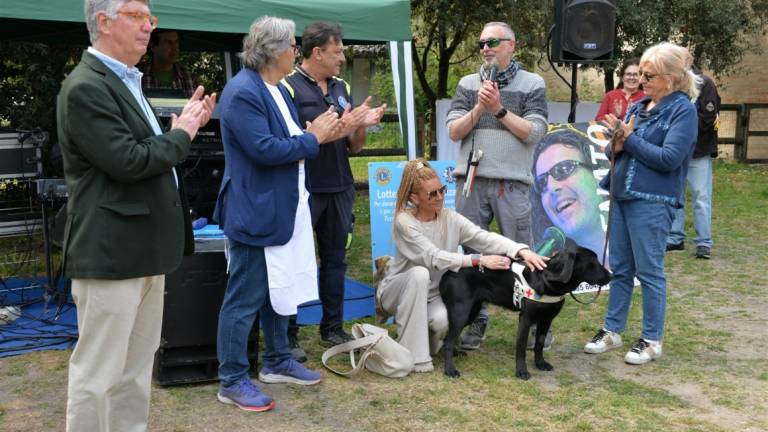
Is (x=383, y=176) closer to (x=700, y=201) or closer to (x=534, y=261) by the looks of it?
(x=534, y=261)

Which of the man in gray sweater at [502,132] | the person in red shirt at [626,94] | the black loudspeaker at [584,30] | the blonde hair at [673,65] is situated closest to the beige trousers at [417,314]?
the man in gray sweater at [502,132]

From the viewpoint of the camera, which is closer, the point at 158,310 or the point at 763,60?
the point at 158,310

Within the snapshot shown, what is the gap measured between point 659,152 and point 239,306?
7.51ft

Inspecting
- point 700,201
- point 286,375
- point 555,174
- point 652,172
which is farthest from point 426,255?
point 700,201

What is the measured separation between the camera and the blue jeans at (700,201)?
730 centimetres

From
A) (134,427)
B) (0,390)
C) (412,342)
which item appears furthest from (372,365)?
(0,390)

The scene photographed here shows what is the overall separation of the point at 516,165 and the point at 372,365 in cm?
138

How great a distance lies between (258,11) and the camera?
17.6 ft

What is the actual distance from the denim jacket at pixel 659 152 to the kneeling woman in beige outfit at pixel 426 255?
723 mm

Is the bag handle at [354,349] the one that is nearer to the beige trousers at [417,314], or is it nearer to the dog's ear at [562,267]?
the beige trousers at [417,314]

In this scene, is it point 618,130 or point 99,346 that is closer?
point 99,346

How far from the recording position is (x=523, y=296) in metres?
4.08

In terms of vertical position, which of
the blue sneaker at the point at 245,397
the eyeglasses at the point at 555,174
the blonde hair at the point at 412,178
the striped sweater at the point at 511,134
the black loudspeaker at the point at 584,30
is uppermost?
the black loudspeaker at the point at 584,30

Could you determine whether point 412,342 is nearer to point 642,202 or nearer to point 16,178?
point 642,202
